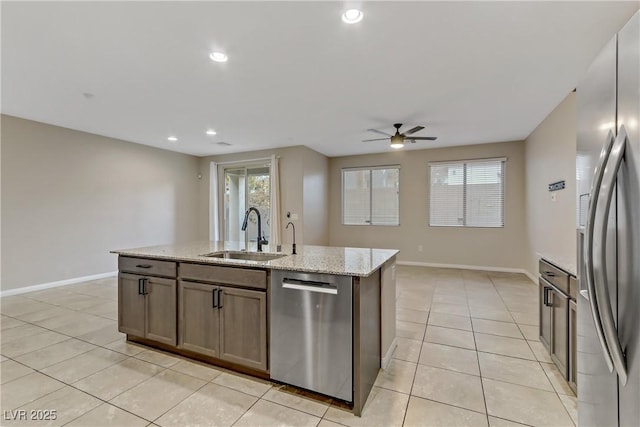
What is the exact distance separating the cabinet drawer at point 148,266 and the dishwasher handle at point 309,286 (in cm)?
109

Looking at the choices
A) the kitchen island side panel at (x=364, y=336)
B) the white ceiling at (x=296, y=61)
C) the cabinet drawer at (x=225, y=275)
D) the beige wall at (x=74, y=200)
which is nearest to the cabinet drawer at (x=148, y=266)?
the cabinet drawer at (x=225, y=275)

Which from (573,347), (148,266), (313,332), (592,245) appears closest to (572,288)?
(573,347)

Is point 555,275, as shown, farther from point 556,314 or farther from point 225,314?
point 225,314

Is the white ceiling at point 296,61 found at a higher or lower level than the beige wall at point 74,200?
higher

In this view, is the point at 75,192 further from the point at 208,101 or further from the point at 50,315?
the point at 208,101

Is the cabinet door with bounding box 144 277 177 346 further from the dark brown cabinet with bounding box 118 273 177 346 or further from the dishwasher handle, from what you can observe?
the dishwasher handle

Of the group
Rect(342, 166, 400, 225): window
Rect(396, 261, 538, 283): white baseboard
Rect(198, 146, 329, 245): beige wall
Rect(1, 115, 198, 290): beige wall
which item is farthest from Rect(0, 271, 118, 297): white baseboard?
Rect(396, 261, 538, 283): white baseboard

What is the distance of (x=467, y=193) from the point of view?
6246 mm

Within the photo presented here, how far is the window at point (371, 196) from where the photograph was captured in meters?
6.90

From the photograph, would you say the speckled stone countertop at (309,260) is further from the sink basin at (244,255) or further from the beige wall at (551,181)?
the beige wall at (551,181)

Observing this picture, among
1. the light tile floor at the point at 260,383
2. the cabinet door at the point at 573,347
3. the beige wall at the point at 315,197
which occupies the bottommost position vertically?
the light tile floor at the point at 260,383

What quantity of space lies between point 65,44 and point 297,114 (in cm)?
255

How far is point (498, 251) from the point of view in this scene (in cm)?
602

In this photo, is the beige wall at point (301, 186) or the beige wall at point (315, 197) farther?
the beige wall at point (315, 197)
